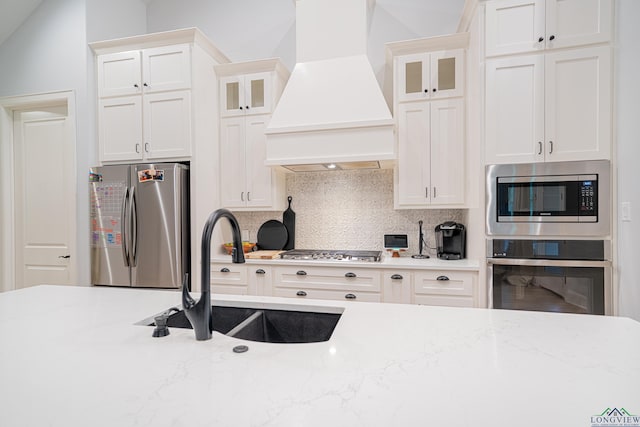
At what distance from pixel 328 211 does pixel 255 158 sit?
3.01 ft

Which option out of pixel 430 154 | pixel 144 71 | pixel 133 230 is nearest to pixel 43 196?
pixel 133 230

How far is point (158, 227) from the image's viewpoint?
2.85 meters

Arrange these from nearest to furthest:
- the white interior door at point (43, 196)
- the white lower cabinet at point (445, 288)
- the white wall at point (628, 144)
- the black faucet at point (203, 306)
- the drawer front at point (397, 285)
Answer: the black faucet at point (203, 306)
the white wall at point (628, 144)
the white lower cabinet at point (445, 288)
the drawer front at point (397, 285)
the white interior door at point (43, 196)

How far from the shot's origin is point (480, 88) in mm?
2367

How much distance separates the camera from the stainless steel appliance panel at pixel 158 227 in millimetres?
2836

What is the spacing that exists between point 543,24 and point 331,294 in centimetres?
250

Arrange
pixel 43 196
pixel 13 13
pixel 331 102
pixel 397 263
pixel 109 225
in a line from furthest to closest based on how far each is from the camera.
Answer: pixel 43 196 < pixel 13 13 < pixel 109 225 < pixel 331 102 < pixel 397 263

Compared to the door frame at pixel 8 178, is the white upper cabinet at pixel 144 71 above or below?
above

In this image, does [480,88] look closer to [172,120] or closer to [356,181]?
[356,181]

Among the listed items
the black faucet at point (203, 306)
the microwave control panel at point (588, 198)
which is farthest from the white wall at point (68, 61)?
the microwave control panel at point (588, 198)

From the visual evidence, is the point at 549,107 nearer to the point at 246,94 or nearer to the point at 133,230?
the point at 246,94

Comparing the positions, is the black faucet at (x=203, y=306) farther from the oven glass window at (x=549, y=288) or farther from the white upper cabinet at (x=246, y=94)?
the white upper cabinet at (x=246, y=94)

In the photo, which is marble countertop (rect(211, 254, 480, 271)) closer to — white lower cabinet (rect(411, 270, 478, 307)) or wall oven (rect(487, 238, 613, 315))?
white lower cabinet (rect(411, 270, 478, 307))

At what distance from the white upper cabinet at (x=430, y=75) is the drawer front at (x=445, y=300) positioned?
168 centimetres
